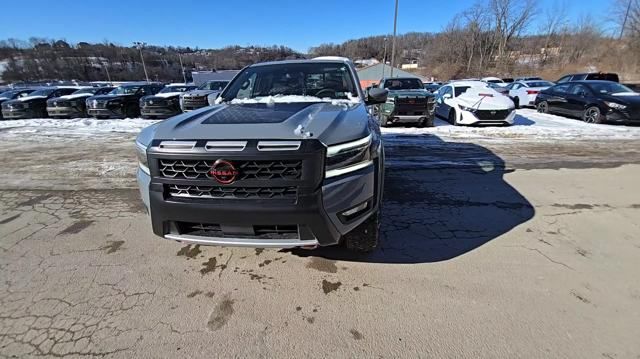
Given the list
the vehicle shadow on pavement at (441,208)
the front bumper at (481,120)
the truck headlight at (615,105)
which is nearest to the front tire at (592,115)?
the truck headlight at (615,105)

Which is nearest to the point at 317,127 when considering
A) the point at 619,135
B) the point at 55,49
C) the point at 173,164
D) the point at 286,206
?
Answer: the point at 286,206

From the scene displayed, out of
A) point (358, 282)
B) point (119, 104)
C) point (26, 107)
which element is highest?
point (119, 104)

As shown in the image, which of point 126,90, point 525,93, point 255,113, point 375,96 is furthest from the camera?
point 525,93

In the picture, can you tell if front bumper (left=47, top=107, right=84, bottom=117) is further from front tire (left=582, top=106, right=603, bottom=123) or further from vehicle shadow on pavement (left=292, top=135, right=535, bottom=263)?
front tire (left=582, top=106, right=603, bottom=123)

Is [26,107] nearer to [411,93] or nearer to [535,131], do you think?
[411,93]

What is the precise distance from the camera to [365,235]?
2.60m

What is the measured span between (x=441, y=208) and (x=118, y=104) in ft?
46.9

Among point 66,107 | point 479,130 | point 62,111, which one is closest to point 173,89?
point 66,107

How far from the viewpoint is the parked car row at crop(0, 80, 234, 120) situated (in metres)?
13.0

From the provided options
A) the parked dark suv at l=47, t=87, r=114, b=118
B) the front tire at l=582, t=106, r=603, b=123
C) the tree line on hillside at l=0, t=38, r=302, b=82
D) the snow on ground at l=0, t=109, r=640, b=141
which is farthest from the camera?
the tree line on hillside at l=0, t=38, r=302, b=82

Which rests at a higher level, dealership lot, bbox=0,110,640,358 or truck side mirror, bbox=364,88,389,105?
truck side mirror, bbox=364,88,389,105

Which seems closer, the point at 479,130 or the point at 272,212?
the point at 272,212

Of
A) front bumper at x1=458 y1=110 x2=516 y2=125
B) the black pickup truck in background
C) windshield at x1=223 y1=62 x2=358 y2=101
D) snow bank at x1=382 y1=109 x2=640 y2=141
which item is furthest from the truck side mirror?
front bumper at x1=458 y1=110 x2=516 y2=125

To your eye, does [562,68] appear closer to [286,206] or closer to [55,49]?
[286,206]
